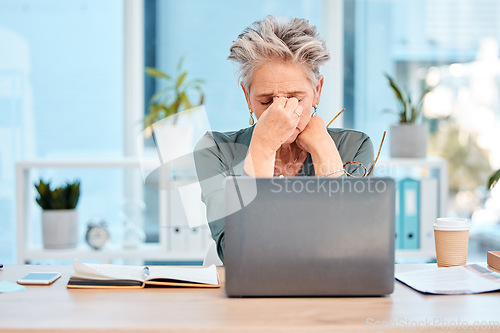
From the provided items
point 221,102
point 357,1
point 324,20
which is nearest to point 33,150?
point 221,102

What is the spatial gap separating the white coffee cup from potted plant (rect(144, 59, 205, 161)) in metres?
1.89

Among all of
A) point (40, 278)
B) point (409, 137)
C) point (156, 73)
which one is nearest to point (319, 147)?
point (40, 278)

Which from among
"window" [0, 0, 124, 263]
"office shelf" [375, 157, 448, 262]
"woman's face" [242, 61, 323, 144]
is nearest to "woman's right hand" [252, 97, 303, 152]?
"woman's face" [242, 61, 323, 144]

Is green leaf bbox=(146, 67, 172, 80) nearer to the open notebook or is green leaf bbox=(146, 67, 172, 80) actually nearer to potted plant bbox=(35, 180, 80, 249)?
potted plant bbox=(35, 180, 80, 249)

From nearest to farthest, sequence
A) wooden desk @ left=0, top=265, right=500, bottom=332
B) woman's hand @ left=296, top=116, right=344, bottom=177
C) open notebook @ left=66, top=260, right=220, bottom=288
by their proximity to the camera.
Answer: wooden desk @ left=0, top=265, right=500, bottom=332 < open notebook @ left=66, top=260, right=220, bottom=288 < woman's hand @ left=296, top=116, right=344, bottom=177

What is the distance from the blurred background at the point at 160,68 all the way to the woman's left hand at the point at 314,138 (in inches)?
73.7

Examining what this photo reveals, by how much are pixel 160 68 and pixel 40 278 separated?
8.39 feet

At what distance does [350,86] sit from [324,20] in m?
0.47

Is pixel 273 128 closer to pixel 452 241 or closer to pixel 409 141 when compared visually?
pixel 452 241

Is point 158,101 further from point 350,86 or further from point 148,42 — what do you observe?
point 350,86

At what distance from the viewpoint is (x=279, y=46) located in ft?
5.76

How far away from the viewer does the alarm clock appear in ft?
10.5

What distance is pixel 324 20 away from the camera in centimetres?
375

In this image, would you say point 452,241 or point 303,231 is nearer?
point 303,231
